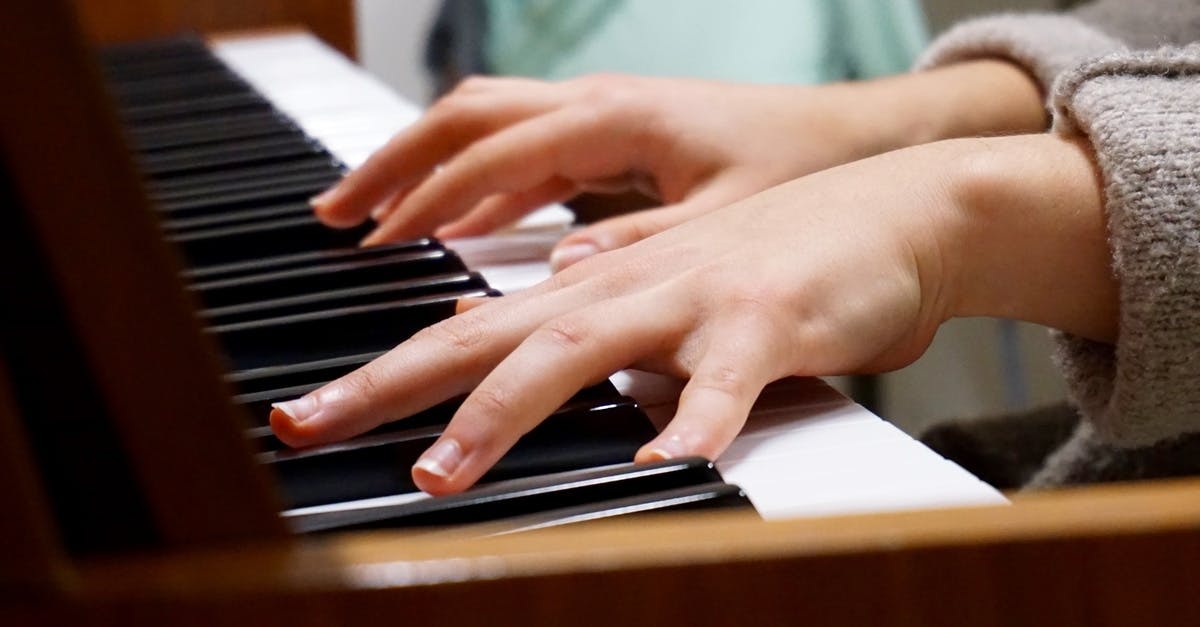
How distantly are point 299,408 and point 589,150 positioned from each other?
36cm

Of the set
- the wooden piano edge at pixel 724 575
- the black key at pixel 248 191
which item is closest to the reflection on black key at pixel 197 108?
the black key at pixel 248 191

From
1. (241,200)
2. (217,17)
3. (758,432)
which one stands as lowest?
(758,432)

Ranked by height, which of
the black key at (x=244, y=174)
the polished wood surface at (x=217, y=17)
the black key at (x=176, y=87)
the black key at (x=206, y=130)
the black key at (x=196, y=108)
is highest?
the polished wood surface at (x=217, y=17)

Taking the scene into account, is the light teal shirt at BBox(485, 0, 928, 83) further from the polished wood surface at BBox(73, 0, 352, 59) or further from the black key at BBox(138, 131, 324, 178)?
the black key at BBox(138, 131, 324, 178)

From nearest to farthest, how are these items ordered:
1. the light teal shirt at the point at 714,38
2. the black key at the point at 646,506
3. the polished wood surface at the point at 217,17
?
the black key at the point at 646,506 < the light teal shirt at the point at 714,38 < the polished wood surface at the point at 217,17

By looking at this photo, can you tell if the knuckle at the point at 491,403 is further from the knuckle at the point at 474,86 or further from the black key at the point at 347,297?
the knuckle at the point at 474,86

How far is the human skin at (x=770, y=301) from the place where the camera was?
419mm

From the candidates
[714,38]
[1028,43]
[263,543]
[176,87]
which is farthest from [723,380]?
[714,38]

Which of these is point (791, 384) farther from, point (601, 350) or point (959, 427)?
point (959, 427)

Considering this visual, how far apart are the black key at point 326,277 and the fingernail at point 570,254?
0.17 feet

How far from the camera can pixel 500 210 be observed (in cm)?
77

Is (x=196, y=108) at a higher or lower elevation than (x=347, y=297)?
higher

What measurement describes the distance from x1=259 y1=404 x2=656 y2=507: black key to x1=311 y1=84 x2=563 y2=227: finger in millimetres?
334

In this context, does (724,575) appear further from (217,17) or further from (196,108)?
(217,17)
